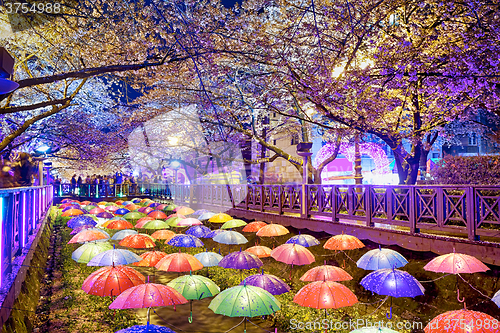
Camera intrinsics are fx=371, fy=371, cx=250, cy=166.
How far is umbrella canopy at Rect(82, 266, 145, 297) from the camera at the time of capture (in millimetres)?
8273

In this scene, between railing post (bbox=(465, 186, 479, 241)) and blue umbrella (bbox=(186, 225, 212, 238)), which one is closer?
railing post (bbox=(465, 186, 479, 241))

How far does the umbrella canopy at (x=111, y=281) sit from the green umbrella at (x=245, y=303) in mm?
2336

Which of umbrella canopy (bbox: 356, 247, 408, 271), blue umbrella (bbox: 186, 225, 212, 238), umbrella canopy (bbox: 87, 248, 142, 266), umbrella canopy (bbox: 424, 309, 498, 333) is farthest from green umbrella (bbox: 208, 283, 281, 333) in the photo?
blue umbrella (bbox: 186, 225, 212, 238)

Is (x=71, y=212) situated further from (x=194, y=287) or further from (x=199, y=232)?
(x=194, y=287)

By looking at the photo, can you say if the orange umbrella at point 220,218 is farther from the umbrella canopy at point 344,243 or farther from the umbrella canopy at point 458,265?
the umbrella canopy at point 458,265

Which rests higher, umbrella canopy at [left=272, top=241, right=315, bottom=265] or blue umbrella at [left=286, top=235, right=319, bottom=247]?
blue umbrella at [left=286, top=235, right=319, bottom=247]

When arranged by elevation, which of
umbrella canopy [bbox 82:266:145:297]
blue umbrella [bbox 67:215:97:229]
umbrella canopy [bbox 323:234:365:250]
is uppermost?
blue umbrella [bbox 67:215:97:229]

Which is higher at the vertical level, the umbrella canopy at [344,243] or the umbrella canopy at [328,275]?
the umbrella canopy at [344,243]

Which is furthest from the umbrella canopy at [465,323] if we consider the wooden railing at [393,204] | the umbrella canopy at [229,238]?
the umbrella canopy at [229,238]

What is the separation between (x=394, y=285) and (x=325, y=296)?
172 cm

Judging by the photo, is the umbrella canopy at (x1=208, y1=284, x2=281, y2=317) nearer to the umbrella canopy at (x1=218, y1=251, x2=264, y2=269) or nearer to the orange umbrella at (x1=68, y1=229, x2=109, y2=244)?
the umbrella canopy at (x1=218, y1=251, x2=264, y2=269)

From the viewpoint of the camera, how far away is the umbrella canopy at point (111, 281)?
8.27m

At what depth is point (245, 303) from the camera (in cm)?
713

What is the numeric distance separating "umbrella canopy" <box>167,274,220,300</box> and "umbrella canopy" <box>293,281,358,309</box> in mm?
2075
